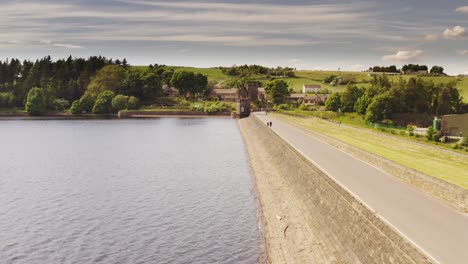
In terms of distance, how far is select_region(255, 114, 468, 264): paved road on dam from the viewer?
15961 mm

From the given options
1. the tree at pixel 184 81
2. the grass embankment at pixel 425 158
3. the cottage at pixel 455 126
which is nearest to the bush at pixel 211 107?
the tree at pixel 184 81

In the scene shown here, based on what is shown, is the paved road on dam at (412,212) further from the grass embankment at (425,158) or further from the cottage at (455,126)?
the cottage at (455,126)

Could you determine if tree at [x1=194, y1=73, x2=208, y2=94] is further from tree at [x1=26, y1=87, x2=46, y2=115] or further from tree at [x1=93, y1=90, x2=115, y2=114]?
tree at [x1=26, y1=87, x2=46, y2=115]

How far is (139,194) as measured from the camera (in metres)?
39.3

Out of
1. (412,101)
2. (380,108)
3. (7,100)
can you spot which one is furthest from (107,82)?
(412,101)

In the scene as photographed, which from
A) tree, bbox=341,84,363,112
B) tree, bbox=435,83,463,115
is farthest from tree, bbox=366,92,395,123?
tree, bbox=341,84,363,112

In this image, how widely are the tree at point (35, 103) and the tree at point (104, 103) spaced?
53.9 ft

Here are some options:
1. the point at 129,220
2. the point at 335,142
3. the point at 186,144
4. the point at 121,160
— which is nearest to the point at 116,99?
the point at 186,144

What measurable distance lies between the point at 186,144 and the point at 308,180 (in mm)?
46376

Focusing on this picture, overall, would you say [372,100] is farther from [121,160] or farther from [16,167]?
[16,167]

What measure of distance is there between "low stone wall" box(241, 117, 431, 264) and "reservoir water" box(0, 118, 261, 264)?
407 centimetres

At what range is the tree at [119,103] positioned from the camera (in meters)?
152

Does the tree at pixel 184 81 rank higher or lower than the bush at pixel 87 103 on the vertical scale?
higher

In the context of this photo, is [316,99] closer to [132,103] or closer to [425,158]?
[132,103]
